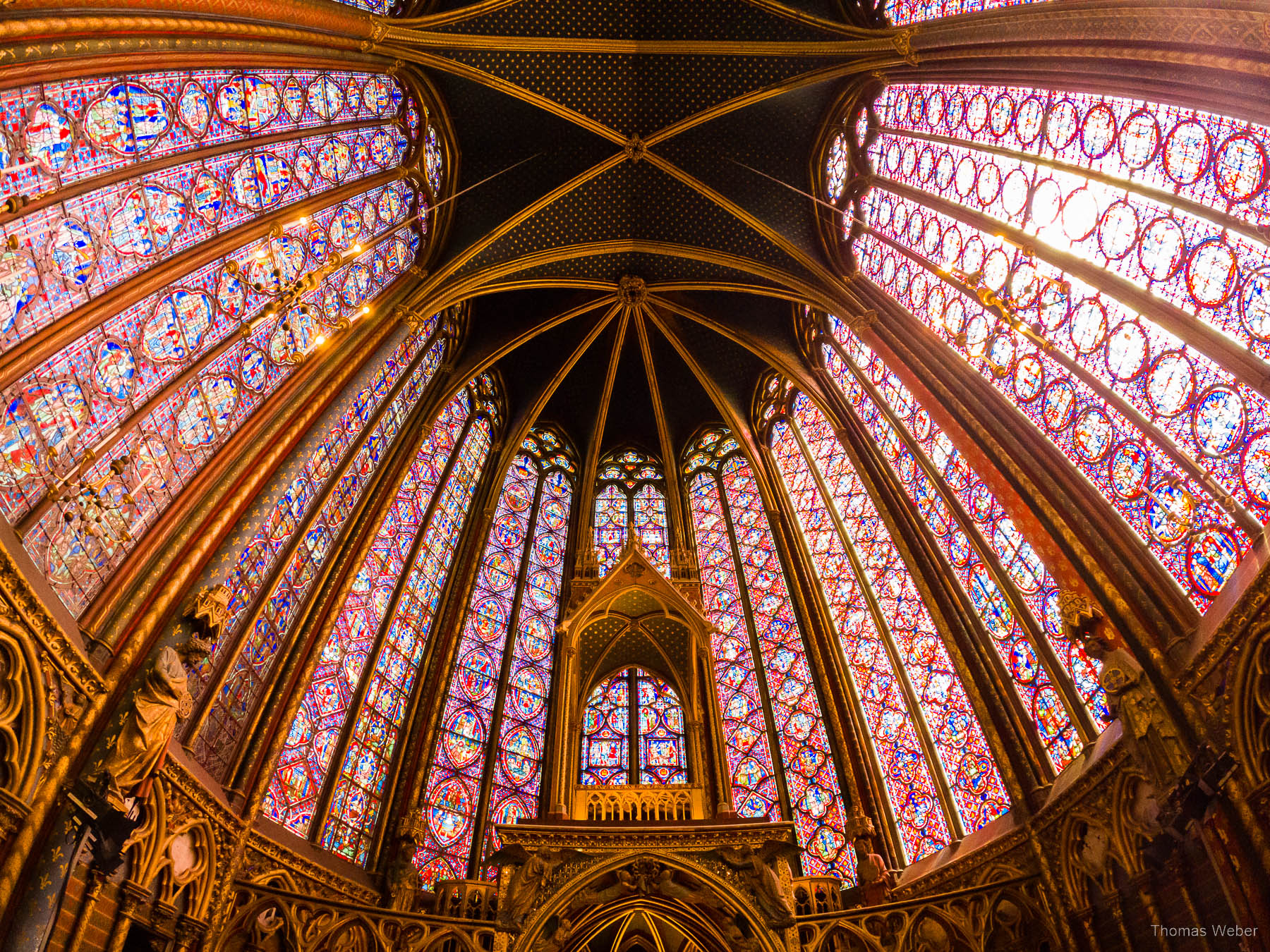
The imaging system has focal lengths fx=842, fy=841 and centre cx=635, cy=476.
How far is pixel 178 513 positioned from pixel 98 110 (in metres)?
4.64

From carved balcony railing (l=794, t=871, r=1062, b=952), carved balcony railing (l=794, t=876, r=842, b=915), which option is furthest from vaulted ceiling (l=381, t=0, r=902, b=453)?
carved balcony railing (l=794, t=871, r=1062, b=952)

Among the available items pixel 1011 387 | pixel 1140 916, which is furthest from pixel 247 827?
pixel 1011 387

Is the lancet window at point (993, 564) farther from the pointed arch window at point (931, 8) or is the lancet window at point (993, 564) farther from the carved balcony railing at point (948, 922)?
the pointed arch window at point (931, 8)

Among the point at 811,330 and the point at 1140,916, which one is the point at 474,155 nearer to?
the point at 811,330

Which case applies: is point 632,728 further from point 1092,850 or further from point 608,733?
point 1092,850

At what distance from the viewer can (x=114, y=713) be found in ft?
29.5

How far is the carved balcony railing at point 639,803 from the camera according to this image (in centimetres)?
1213

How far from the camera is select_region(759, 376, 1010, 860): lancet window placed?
12.6 metres

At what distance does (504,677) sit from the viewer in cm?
1630

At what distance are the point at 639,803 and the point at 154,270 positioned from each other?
31.0 ft

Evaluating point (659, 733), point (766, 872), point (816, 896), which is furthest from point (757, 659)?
point (766, 872)

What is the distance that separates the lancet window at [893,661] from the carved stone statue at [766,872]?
286 cm

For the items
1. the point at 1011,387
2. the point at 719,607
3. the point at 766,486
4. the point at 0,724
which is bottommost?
the point at 0,724

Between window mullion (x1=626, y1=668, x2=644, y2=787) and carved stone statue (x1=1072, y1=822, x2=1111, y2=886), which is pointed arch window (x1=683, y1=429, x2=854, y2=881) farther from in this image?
carved stone statue (x1=1072, y1=822, x2=1111, y2=886)
